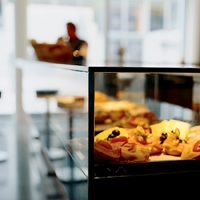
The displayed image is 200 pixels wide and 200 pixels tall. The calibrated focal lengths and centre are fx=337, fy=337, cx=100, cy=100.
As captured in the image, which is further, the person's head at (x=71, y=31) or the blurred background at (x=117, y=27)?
the blurred background at (x=117, y=27)

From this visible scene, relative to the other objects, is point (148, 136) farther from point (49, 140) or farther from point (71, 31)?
point (71, 31)

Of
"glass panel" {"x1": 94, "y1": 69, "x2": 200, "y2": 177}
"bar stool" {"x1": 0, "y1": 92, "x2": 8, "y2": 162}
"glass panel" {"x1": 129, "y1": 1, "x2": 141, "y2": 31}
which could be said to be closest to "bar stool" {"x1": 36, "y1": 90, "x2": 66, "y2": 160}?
"glass panel" {"x1": 94, "y1": 69, "x2": 200, "y2": 177}

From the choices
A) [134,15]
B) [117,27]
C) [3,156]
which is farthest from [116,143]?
[134,15]

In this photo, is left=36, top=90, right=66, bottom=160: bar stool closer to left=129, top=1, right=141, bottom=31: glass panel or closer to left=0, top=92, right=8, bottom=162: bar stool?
left=0, top=92, right=8, bottom=162: bar stool

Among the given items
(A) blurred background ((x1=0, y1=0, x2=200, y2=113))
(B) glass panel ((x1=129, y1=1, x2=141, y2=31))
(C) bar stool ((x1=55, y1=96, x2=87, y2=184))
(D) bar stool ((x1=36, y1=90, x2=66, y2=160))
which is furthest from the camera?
(B) glass panel ((x1=129, y1=1, x2=141, y2=31))

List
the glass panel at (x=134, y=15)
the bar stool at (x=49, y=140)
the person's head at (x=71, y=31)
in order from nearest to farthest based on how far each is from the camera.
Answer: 1. the bar stool at (x=49, y=140)
2. the person's head at (x=71, y=31)
3. the glass panel at (x=134, y=15)

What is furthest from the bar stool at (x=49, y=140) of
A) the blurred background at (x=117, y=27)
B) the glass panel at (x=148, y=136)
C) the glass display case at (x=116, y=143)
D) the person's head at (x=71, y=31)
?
the blurred background at (x=117, y=27)

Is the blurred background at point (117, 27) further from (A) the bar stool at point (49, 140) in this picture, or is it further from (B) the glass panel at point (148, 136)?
(B) the glass panel at point (148, 136)

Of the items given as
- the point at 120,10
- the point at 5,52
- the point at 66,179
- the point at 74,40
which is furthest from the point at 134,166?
the point at 120,10

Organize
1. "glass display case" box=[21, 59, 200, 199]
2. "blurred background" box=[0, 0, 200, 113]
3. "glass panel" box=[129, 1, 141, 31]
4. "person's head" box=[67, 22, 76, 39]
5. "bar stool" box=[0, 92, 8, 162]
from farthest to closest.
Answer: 1. "glass panel" box=[129, 1, 141, 31]
2. "blurred background" box=[0, 0, 200, 113]
3. "bar stool" box=[0, 92, 8, 162]
4. "person's head" box=[67, 22, 76, 39]
5. "glass display case" box=[21, 59, 200, 199]

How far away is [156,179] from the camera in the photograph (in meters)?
1.41

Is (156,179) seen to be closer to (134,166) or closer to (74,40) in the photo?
(134,166)

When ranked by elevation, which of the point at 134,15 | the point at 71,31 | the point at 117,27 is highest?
the point at 134,15

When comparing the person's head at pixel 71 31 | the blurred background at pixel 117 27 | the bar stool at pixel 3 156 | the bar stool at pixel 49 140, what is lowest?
the bar stool at pixel 3 156
